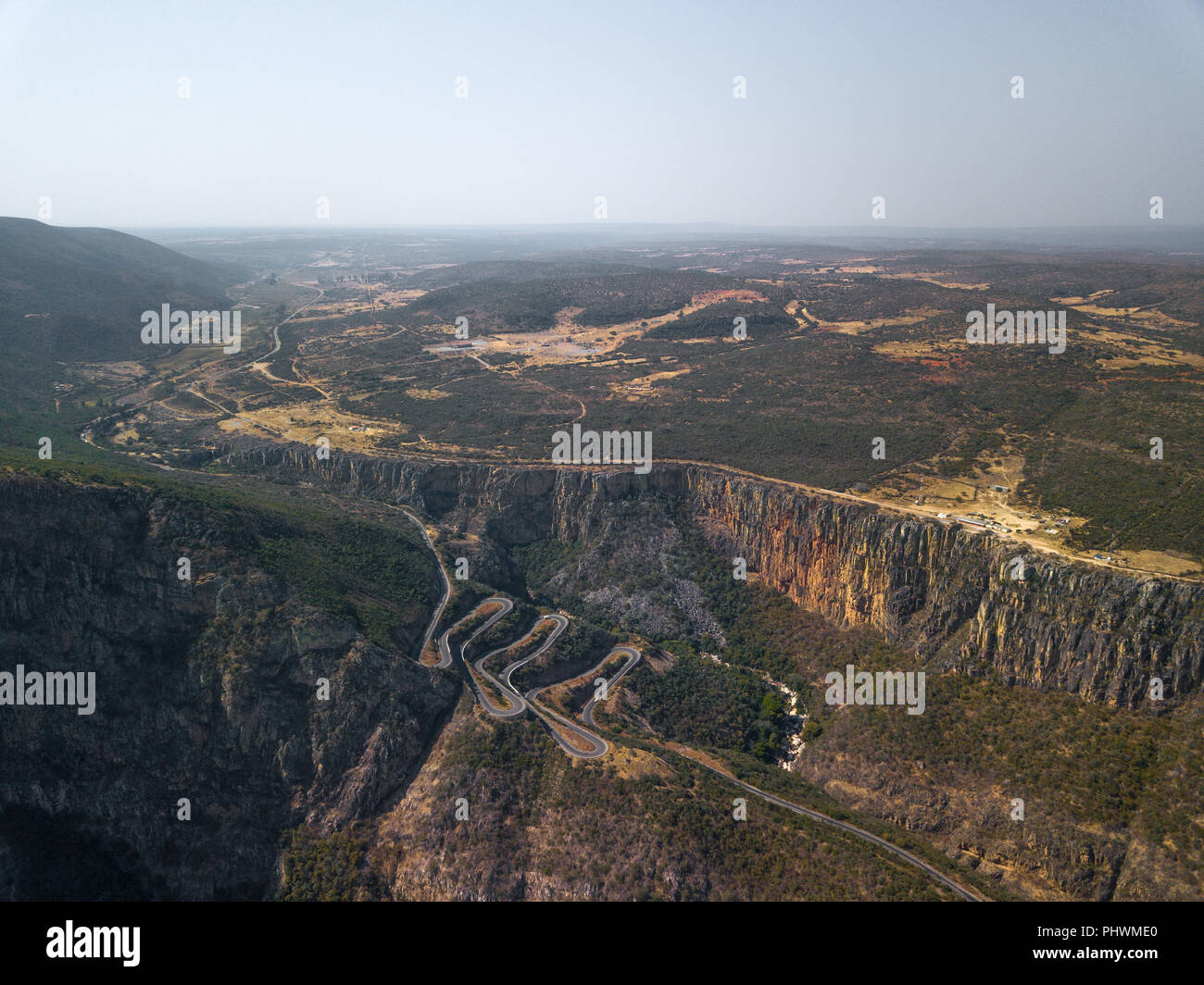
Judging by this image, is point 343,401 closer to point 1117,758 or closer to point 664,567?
point 664,567

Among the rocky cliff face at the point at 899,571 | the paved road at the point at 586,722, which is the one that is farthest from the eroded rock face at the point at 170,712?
the rocky cliff face at the point at 899,571

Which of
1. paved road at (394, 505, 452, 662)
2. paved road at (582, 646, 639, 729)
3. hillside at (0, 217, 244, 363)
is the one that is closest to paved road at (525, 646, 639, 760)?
paved road at (582, 646, 639, 729)

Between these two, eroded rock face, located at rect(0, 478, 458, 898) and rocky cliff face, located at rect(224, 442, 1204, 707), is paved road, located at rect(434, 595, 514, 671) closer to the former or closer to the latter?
eroded rock face, located at rect(0, 478, 458, 898)

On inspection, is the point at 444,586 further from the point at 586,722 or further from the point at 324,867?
the point at 324,867

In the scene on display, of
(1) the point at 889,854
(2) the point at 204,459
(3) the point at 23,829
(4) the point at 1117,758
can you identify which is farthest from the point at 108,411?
(4) the point at 1117,758

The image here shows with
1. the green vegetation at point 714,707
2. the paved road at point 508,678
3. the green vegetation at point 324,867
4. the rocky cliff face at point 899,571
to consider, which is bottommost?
the green vegetation at point 324,867

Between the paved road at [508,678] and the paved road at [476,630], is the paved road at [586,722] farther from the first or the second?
the paved road at [476,630]

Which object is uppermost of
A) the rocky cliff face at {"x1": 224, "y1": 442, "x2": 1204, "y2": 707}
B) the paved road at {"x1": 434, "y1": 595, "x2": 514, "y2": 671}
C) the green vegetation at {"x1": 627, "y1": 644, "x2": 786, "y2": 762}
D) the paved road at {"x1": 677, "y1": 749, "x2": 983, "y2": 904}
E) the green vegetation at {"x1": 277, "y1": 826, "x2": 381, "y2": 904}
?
the rocky cliff face at {"x1": 224, "y1": 442, "x2": 1204, "y2": 707}

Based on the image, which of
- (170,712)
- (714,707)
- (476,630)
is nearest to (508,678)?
(476,630)
